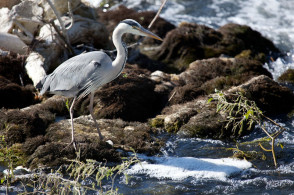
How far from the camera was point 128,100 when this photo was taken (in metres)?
7.94

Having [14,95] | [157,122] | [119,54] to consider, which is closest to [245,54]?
[157,122]

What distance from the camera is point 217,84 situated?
830cm

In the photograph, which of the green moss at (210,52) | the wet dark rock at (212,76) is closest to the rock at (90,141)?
the wet dark rock at (212,76)

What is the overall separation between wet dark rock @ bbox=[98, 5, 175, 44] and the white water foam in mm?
7290

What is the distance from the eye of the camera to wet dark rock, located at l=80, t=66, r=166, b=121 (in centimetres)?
773

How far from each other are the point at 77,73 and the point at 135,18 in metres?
7.95

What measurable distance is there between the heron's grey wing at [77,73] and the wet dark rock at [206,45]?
4684 millimetres

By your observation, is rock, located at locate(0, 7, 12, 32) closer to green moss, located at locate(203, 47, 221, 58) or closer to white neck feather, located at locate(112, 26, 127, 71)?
white neck feather, located at locate(112, 26, 127, 71)

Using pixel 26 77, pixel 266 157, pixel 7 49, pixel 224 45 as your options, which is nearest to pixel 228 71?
pixel 224 45

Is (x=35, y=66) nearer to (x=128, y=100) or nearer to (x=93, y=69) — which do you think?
(x=128, y=100)

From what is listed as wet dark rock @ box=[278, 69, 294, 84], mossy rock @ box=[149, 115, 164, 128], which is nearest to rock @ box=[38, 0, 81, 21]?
mossy rock @ box=[149, 115, 164, 128]

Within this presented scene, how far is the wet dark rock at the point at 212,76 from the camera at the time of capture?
821 cm

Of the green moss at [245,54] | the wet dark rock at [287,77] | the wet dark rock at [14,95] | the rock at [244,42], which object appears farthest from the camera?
the rock at [244,42]

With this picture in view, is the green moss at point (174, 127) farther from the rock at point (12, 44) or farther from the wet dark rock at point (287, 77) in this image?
the rock at point (12, 44)
